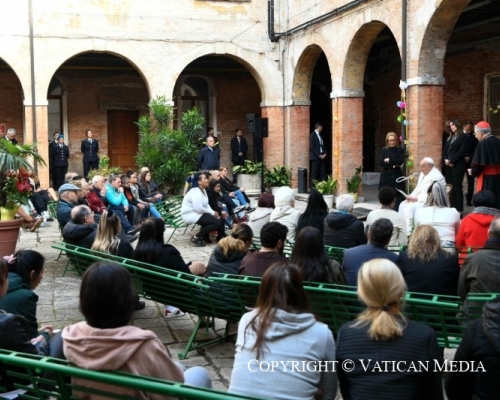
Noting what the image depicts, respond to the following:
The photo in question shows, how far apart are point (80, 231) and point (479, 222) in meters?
3.89

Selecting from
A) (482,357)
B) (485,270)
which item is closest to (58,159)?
(485,270)

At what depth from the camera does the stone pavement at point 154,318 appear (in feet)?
17.0

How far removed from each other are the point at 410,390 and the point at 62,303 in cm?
494

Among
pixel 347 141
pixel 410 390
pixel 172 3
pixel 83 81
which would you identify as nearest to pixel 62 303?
pixel 410 390

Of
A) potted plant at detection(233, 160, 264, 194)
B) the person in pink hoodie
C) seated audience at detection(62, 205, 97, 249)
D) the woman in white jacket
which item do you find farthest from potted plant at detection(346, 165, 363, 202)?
the person in pink hoodie

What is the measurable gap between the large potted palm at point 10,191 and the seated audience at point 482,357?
21.1 ft

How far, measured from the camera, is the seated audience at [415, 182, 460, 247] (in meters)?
6.53

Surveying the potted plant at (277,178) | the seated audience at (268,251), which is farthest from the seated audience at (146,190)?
the seated audience at (268,251)

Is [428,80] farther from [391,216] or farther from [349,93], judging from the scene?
[391,216]

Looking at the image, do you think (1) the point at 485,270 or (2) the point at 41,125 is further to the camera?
(2) the point at 41,125

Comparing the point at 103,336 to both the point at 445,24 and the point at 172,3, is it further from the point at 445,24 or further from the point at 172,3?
the point at 172,3

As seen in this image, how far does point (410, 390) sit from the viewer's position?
2.85 meters

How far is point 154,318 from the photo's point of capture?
651 cm

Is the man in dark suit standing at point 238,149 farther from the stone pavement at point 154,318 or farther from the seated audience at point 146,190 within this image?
the stone pavement at point 154,318
